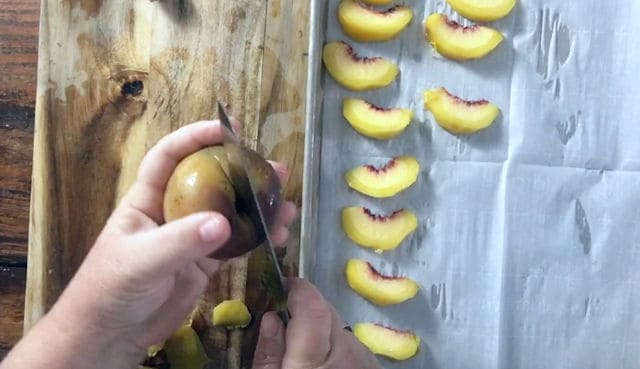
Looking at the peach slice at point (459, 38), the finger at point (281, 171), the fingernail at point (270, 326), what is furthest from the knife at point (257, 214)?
the peach slice at point (459, 38)

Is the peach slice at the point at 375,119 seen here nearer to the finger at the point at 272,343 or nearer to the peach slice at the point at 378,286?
the peach slice at the point at 378,286

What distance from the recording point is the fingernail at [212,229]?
2.21 ft

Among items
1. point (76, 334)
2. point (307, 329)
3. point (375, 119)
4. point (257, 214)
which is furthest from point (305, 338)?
point (375, 119)

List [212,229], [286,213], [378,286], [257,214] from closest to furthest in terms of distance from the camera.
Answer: [212,229] < [257,214] < [286,213] < [378,286]

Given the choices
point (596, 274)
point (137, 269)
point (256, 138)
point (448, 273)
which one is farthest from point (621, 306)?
point (137, 269)

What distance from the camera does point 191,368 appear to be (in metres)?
0.99

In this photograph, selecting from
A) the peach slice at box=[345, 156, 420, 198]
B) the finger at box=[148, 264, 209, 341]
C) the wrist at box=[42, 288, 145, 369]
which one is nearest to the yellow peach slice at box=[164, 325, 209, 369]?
the finger at box=[148, 264, 209, 341]

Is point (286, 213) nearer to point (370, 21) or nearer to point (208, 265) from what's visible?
point (208, 265)

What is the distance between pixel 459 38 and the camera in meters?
1.03

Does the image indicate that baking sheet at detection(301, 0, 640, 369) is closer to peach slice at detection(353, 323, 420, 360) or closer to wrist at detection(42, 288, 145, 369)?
peach slice at detection(353, 323, 420, 360)

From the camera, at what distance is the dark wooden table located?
1.04 metres

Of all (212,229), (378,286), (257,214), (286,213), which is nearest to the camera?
(212,229)

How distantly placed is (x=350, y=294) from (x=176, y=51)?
0.39 meters

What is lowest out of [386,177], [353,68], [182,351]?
[182,351]
